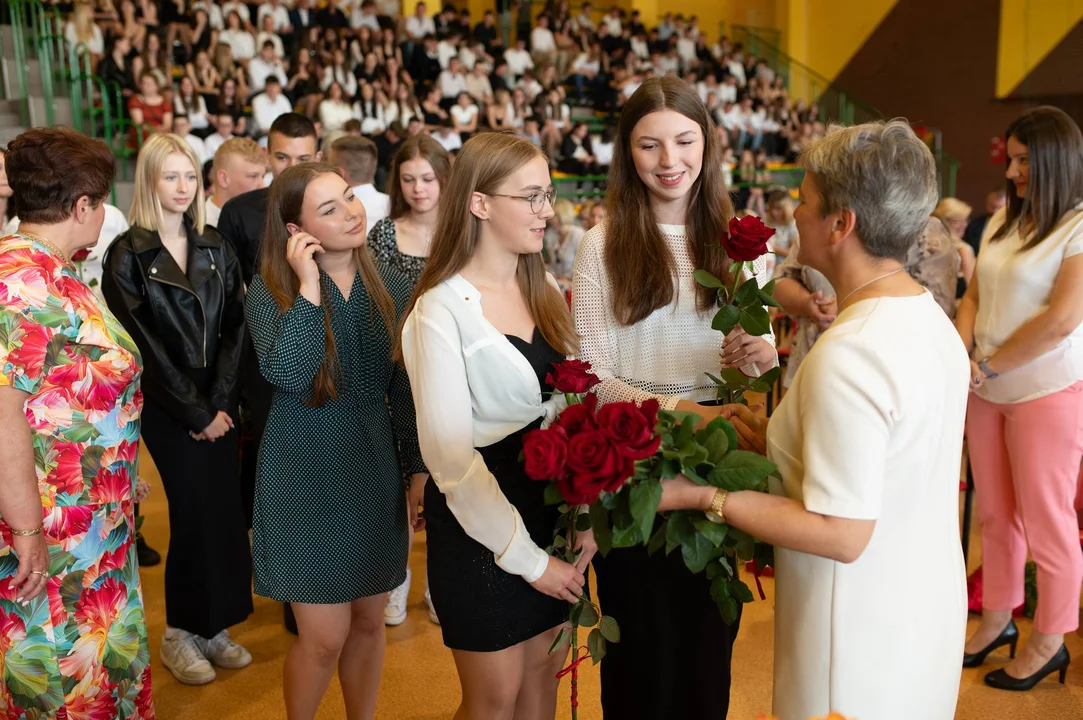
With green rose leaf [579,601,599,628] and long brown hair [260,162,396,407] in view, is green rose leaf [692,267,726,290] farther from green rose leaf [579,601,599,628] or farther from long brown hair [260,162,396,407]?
long brown hair [260,162,396,407]

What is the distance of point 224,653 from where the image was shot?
10.0ft

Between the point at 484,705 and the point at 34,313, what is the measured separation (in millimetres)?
1208

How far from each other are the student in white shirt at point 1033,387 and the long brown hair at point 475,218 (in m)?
1.56

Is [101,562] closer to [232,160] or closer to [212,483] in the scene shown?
[212,483]

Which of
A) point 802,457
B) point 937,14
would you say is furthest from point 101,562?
point 937,14

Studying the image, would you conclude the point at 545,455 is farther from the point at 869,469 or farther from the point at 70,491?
the point at 70,491

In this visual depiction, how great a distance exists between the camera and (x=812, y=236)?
142 centimetres

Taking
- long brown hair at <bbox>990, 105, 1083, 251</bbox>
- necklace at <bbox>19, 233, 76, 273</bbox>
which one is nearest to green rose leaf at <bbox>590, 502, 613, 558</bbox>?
necklace at <bbox>19, 233, 76, 273</bbox>

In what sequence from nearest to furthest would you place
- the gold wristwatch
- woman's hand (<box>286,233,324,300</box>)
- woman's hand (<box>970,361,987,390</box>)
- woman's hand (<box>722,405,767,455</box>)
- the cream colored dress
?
the cream colored dress, the gold wristwatch, woman's hand (<box>722,405,767,455</box>), woman's hand (<box>286,233,324,300</box>), woman's hand (<box>970,361,987,390</box>)

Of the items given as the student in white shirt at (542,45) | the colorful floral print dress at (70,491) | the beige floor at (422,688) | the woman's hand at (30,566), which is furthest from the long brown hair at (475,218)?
the student in white shirt at (542,45)

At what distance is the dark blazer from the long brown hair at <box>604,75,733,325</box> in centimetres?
183

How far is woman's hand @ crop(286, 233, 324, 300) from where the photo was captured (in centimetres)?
209

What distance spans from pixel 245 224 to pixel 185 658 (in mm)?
1553

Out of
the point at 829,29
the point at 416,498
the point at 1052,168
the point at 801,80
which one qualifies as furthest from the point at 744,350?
the point at 829,29
